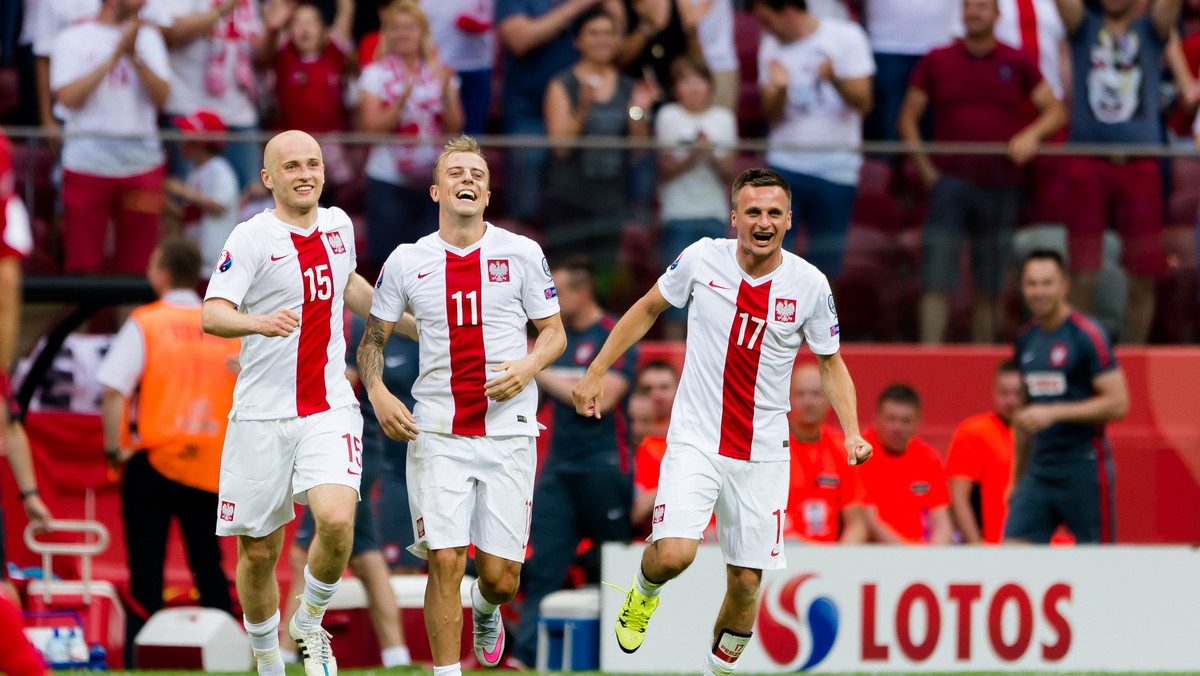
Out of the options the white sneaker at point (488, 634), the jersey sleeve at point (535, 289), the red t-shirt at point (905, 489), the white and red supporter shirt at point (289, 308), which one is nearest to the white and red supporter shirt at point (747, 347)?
the jersey sleeve at point (535, 289)

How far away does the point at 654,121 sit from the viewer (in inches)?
420

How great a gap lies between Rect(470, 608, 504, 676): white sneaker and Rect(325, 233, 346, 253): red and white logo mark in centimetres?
173

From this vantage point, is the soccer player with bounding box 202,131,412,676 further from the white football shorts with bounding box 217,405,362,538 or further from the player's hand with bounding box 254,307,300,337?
the player's hand with bounding box 254,307,300,337

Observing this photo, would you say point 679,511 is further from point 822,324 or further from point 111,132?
point 111,132

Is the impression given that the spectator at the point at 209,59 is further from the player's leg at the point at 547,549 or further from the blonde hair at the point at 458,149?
the blonde hair at the point at 458,149

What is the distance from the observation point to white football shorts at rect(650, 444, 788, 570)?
22.3 feet

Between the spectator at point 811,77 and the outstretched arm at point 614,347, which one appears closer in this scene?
the outstretched arm at point 614,347

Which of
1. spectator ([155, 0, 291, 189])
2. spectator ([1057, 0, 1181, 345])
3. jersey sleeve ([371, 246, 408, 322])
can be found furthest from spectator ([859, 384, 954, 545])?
spectator ([155, 0, 291, 189])

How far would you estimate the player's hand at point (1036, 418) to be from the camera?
367 inches

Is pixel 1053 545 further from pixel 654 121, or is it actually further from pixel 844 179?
pixel 654 121

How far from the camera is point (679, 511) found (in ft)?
22.1

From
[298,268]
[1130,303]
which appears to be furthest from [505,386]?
[1130,303]

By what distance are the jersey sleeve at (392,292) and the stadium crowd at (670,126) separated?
308 centimetres

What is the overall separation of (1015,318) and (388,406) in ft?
16.7
